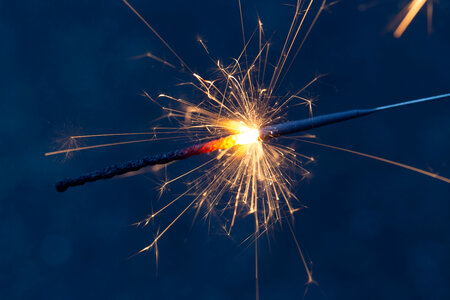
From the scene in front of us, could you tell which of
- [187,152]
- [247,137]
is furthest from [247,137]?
[187,152]

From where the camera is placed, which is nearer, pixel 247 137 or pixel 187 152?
pixel 187 152

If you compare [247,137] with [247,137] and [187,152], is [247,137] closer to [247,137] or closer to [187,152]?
[247,137]

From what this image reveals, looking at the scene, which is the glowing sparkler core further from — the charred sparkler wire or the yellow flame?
the charred sparkler wire

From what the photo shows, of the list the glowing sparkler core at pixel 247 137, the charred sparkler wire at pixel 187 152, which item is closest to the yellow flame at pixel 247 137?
the glowing sparkler core at pixel 247 137

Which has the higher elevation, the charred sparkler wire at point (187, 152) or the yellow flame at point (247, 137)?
the yellow flame at point (247, 137)

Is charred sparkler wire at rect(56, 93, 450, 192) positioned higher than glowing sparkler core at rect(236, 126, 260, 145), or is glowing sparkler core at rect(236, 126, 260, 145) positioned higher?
glowing sparkler core at rect(236, 126, 260, 145)

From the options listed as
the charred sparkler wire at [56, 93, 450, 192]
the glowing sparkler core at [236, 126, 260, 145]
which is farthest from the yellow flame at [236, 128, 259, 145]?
the charred sparkler wire at [56, 93, 450, 192]

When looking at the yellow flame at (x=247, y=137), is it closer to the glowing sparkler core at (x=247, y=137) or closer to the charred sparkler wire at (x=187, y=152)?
the glowing sparkler core at (x=247, y=137)

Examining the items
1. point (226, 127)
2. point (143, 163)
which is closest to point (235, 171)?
point (226, 127)

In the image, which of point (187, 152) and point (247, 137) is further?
point (247, 137)

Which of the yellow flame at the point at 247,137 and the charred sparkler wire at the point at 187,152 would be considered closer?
the charred sparkler wire at the point at 187,152

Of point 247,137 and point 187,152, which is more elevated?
point 247,137
